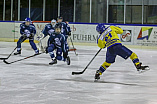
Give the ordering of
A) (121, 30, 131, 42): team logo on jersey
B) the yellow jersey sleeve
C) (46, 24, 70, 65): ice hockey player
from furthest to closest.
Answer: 1. (121, 30, 131, 42): team logo on jersey
2. (46, 24, 70, 65): ice hockey player
3. the yellow jersey sleeve

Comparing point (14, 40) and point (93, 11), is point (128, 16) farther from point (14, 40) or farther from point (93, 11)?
point (14, 40)

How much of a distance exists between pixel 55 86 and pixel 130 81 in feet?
4.36

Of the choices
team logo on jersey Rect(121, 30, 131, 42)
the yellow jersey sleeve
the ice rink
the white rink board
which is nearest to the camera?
the ice rink

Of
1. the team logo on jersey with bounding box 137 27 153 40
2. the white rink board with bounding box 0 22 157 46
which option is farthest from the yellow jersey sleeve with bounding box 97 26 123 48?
the team logo on jersey with bounding box 137 27 153 40

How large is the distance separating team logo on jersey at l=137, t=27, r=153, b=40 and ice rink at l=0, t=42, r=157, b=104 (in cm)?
587

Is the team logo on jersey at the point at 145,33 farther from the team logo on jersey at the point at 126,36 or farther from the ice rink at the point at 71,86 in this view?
the ice rink at the point at 71,86

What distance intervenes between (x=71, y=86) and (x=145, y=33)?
8.91m

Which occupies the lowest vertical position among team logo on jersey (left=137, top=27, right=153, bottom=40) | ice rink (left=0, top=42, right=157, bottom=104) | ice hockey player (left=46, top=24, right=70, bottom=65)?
ice rink (left=0, top=42, right=157, bottom=104)

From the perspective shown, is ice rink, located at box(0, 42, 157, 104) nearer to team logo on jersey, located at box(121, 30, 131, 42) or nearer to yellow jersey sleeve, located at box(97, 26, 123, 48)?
yellow jersey sleeve, located at box(97, 26, 123, 48)

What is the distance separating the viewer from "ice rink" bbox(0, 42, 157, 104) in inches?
182

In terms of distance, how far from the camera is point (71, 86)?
568 cm

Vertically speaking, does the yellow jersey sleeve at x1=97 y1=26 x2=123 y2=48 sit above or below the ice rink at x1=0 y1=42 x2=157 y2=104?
above

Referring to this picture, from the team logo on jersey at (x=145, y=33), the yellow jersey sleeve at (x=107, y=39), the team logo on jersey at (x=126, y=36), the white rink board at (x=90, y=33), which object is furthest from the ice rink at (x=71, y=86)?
the team logo on jersey at (x=126, y=36)

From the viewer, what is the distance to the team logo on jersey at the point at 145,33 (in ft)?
46.2
